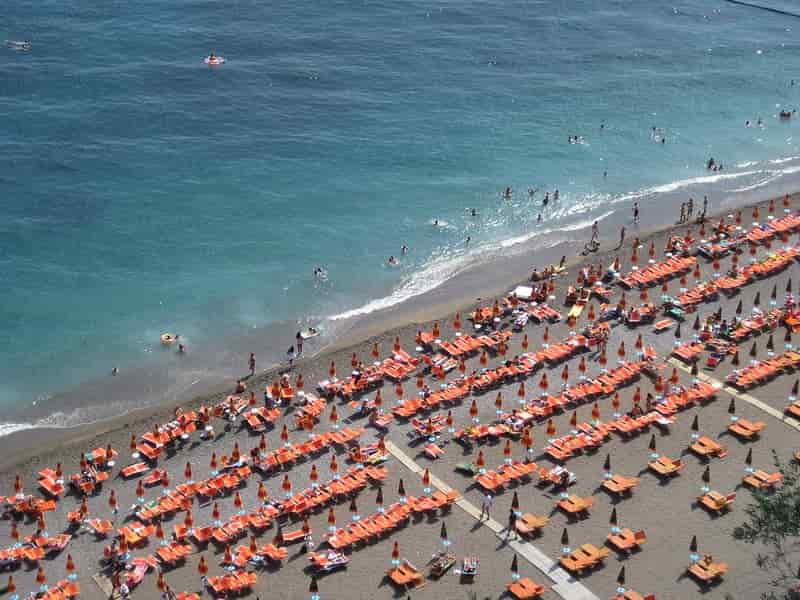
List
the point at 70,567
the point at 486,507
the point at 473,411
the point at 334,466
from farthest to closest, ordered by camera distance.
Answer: the point at 473,411, the point at 334,466, the point at 486,507, the point at 70,567

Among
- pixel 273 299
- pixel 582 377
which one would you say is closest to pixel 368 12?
pixel 273 299

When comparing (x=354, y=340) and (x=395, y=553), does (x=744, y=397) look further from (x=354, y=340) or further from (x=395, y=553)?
(x=354, y=340)

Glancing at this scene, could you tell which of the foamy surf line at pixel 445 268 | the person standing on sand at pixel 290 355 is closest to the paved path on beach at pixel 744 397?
the foamy surf line at pixel 445 268

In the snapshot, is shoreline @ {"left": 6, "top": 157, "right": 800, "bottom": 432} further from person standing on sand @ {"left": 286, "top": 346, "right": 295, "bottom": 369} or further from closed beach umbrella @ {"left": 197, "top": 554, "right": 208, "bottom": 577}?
closed beach umbrella @ {"left": 197, "top": 554, "right": 208, "bottom": 577}

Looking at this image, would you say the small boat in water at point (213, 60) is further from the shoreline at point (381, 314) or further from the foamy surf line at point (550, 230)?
the foamy surf line at point (550, 230)

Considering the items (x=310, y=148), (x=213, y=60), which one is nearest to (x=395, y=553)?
(x=310, y=148)

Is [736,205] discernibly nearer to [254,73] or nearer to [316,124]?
[316,124]
